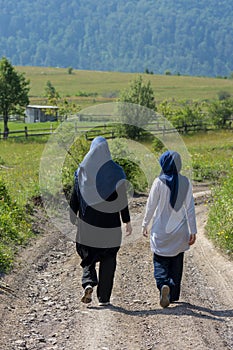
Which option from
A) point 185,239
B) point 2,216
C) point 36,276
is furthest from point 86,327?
point 2,216

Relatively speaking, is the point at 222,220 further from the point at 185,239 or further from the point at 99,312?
the point at 99,312

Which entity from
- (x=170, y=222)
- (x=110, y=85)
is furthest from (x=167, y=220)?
(x=110, y=85)

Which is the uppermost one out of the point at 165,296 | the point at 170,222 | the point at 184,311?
the point at 170,222

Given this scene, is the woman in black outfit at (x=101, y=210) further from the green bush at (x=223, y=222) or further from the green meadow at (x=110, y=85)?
the green meadow at (x=110, y=85)

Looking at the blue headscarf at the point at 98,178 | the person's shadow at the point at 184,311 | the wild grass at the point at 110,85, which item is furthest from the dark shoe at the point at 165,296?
the wild grass at the point at 110,85

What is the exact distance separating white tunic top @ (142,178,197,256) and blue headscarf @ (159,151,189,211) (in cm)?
5

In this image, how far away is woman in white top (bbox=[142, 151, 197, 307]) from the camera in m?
8.36

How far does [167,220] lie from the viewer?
8.51m

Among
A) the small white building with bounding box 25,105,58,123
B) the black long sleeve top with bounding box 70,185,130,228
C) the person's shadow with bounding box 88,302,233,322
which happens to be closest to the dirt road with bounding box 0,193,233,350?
the person's shadow with bounding box 88,302,233,322

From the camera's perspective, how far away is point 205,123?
5331cm

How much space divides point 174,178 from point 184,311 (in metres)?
1.65

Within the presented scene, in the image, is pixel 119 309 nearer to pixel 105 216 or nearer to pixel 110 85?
pixel 105 216

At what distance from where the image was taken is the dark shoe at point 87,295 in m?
8.23

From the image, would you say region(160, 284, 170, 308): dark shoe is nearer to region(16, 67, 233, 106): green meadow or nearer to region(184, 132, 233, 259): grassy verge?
region(184, 132, 233, 259): grassy verge
